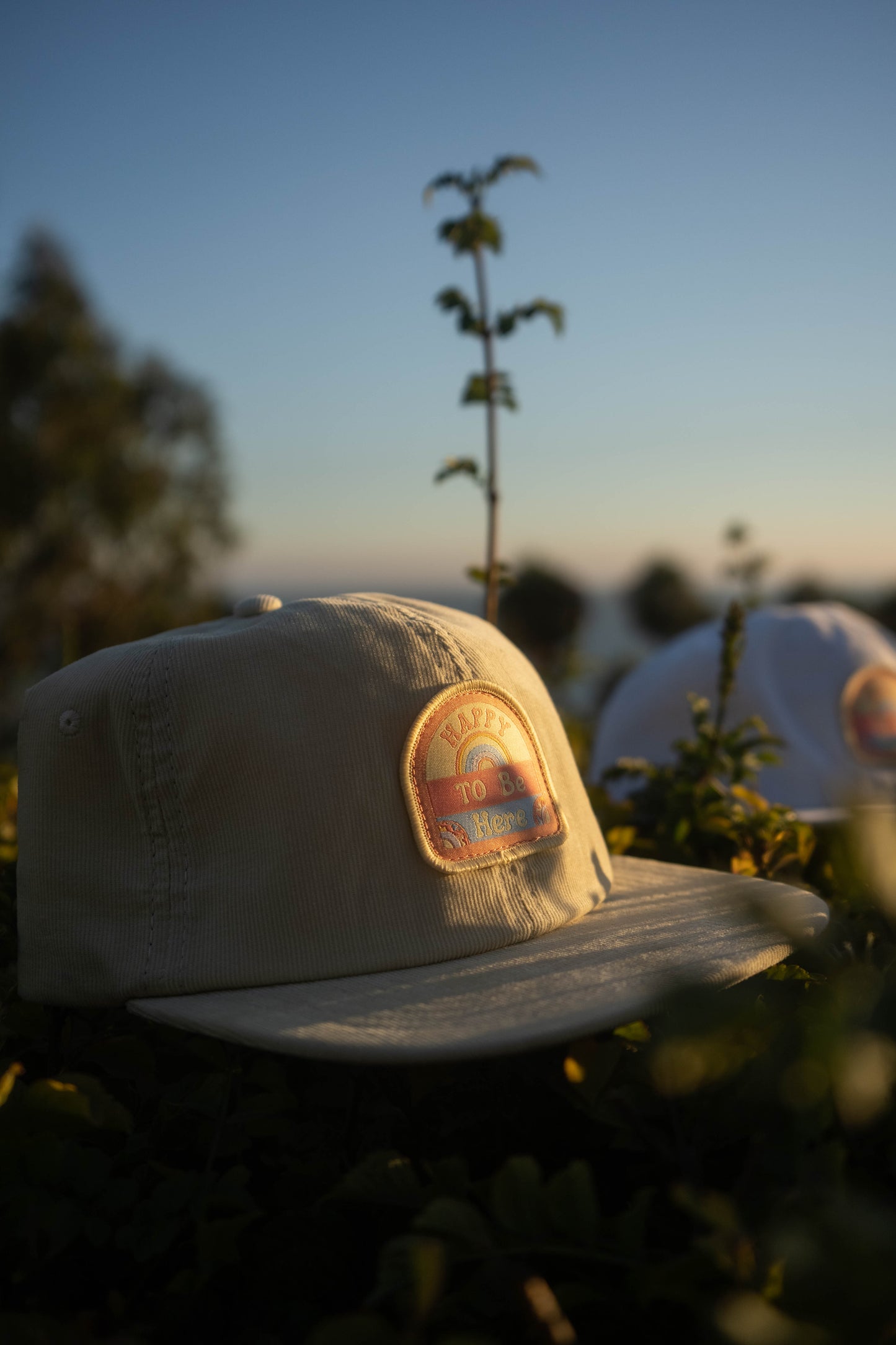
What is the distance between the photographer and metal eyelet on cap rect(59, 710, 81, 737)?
1.36m

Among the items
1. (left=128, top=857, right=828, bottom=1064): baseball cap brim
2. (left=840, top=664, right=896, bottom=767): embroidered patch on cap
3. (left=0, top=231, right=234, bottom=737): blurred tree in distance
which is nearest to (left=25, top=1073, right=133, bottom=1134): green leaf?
(left=128, top=857, right=828, bottom=1064): baseball cap brim

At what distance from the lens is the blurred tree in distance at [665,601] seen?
42.8 ft

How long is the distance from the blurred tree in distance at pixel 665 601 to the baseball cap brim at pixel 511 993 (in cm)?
1179

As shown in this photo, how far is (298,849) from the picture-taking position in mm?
1319

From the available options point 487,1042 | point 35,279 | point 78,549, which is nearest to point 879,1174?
point 487,1042

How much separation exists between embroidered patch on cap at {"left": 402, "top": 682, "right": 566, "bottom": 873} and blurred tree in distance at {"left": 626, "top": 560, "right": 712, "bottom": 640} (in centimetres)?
1169

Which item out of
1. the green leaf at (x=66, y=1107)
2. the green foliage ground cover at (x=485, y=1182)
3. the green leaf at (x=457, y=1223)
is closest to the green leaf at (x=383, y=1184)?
the green foliage ground cover at (x=485, y=1182)

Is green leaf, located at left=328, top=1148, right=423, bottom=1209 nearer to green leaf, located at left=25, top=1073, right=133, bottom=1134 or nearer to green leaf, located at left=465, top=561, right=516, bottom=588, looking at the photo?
green leaf, located at left=25, top=1073, right=133, bottom=1134

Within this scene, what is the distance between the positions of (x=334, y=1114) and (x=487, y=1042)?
37 cm

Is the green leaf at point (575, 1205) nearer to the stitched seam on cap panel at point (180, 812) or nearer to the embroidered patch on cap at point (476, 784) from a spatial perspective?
the embroidered patch on cap at point (476, 784)

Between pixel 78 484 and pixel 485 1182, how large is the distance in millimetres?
26096

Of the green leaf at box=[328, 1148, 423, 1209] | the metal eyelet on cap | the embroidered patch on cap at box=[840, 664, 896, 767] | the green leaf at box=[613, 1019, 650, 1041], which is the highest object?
the metal eyelet on cap

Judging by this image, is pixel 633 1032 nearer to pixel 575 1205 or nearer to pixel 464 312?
pixel 575 1205

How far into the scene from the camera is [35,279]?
2431cm
